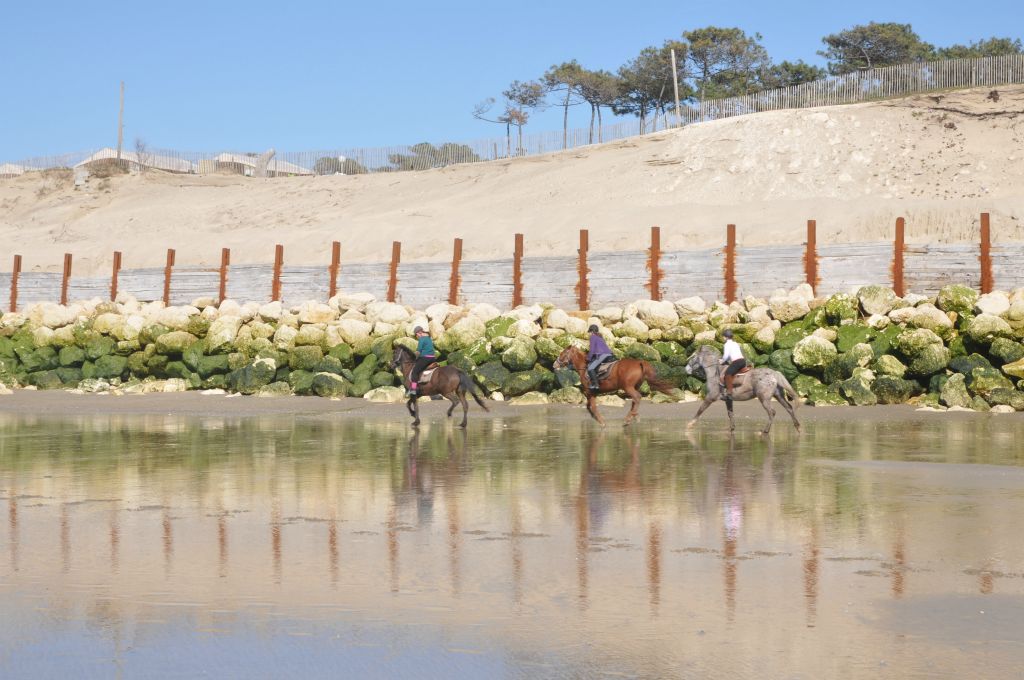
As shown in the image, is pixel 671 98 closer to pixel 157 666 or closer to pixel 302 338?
pixel 302 338

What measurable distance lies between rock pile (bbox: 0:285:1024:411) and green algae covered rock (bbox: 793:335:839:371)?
3 centimetres

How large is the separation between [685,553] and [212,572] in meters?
3.91

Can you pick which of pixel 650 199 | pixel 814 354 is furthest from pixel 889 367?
pixel 650 199

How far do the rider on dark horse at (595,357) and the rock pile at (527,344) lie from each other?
416 cm

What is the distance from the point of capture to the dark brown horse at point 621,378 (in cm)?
2261

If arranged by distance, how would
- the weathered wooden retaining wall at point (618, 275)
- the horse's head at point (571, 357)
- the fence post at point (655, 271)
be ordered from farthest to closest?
the fence post at point (655, 271) < the weathered wooden retaining wall at point (618, 275) < the horse's head at point (571, 357)

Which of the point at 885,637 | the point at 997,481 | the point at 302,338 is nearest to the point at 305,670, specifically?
the point at 885,637

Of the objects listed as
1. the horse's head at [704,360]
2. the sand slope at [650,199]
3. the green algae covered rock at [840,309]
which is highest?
the sand slope at [650,199]

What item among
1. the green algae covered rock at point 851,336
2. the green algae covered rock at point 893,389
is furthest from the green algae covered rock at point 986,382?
the green algae covered rock at point 851,336

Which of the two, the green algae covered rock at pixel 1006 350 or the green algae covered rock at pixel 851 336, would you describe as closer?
the green algae covered rock at pixel 1006 350

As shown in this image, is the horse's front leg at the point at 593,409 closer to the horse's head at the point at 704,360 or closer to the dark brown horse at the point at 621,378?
the dark brown horse at the point at 621,378

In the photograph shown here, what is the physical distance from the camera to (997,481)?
14.6 m

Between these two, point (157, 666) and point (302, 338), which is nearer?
point (157, 666)

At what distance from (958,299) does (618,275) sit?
9.03 metres
